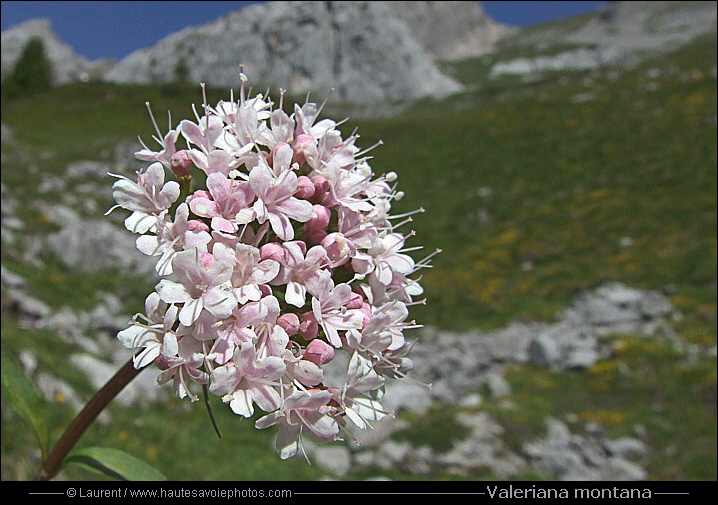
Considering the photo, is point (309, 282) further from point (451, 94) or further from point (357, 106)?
point (451, 94)

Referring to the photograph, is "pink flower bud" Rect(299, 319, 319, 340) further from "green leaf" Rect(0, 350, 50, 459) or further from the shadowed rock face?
the shadowed rock face

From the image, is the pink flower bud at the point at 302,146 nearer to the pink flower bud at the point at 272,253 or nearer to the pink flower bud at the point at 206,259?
the pink flower bud at the point at 272,253

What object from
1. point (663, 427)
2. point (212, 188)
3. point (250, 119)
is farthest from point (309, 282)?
point (663, 427)

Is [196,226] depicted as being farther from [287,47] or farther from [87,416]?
[287,47]

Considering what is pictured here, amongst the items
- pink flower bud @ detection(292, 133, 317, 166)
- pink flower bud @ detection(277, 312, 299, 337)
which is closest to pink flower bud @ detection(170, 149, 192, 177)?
pink flower bud @ detection(292, 133, 317, 166)

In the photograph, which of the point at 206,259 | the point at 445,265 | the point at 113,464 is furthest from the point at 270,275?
the point at 445,265

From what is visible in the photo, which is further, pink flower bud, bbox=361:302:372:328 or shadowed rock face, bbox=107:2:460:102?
shadowed rock face, bbox=107:2:460:102

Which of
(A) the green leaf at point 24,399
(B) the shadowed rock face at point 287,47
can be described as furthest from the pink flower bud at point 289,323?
(B) the shadowed rock face at point 287,47
